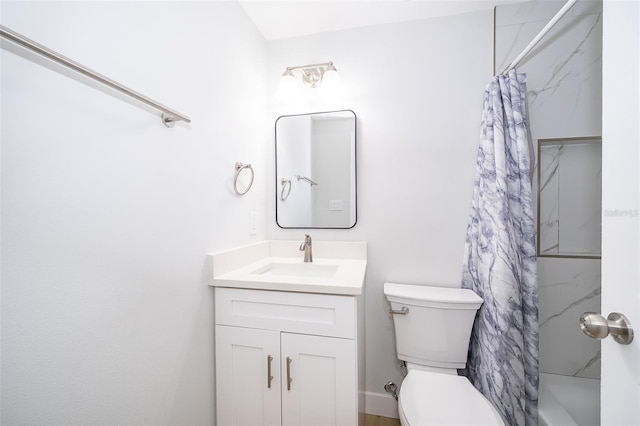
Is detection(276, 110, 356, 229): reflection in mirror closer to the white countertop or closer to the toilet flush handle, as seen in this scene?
the white countertop

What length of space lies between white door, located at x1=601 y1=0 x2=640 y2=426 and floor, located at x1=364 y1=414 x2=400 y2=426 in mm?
1222

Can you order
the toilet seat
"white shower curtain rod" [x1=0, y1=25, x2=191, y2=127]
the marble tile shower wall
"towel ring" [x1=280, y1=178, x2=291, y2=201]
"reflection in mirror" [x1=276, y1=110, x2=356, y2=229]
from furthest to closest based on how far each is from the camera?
1. "towel ring" [x1=280, y1=178, x2=291, y2=201]
2. "reflection in mirror" [x1=276, y1=110, x2=356, y2=229]
3. the marble tile shower wall
4. the toilet seat
5. "white shower curtain rod" [x1=0, y1=25, x2=191, y2=127]

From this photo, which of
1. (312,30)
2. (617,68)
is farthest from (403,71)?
(617,68)

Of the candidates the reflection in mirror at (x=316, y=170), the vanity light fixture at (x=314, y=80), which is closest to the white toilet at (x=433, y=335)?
the reflection in mirror at (x=316, y=170)

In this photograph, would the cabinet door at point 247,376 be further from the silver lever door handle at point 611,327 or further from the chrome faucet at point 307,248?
the silver lever door handle at point 611,327

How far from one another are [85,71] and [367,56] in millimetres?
1517

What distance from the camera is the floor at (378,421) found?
1508mm

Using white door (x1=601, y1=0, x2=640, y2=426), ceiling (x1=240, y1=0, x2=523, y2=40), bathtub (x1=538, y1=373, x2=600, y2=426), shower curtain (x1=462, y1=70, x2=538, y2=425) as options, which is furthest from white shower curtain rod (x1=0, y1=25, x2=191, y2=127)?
bathtub (x1=538, y1=373, x2=600, y2=426)

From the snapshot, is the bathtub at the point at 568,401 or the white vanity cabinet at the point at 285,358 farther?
the bathtub at the point at 568,401

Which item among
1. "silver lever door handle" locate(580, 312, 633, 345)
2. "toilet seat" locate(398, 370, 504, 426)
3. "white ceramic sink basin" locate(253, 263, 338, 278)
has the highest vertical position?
"silver lever door handle" locate(580, 312, 633, 345)

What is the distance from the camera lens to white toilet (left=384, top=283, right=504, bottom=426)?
44.9 inches

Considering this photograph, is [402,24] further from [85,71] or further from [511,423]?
[511,423]

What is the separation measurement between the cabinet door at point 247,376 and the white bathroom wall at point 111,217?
0.06 m

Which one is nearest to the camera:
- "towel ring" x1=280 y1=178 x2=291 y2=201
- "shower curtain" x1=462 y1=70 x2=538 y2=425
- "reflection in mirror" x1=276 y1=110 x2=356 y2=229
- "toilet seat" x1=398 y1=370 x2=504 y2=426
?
"toilet seat" x1=398 y1=370 x2=504 y2=426
